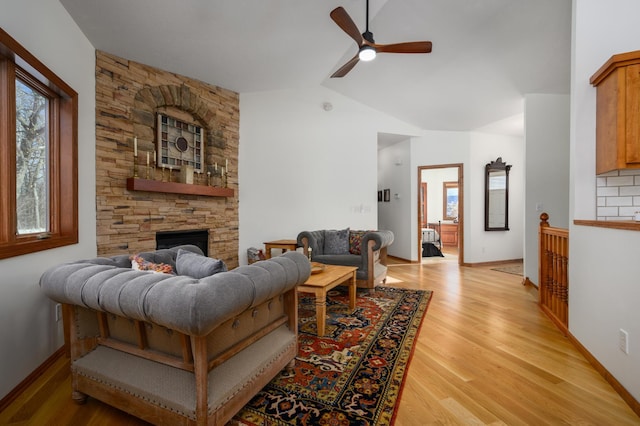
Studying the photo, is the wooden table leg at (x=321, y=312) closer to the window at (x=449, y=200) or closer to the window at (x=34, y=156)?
the window at (x=34, y=156)

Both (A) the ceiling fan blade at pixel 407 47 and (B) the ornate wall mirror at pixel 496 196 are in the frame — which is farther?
(B) the ornate wall mirror at pixel 496 196

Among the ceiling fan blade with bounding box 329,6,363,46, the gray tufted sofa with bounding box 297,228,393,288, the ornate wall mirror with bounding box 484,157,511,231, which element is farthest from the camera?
the ornate wall mirror with bounding box 484,157,511,231

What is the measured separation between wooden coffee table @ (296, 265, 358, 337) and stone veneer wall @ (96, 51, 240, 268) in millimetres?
1884

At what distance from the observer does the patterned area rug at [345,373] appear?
149cm

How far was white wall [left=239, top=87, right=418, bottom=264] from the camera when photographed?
4.54 metres

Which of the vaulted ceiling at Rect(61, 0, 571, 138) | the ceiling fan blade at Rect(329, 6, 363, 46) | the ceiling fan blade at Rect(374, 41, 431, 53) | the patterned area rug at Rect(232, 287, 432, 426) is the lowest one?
the patterned area rug at Rect(232, 287, 432, 426)

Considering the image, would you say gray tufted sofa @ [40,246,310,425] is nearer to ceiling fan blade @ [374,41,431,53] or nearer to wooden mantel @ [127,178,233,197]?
wooden mantel @ [127,178,233,197]

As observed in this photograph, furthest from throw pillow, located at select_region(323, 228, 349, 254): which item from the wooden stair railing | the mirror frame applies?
the mirror frame

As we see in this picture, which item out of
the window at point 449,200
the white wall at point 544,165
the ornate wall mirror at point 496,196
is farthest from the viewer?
the window at point 449,200

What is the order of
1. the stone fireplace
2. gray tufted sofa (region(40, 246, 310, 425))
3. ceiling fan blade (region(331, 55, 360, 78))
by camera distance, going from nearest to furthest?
gray tufted sofa (region(40, 246, 310, 425)) → ceiling fan blade (region(331, 55, 360, 78)) → the stone fireplace

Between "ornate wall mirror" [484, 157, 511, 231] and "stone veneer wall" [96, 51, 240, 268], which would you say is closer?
"stone veneer wall" [96, 51, 240, 268]

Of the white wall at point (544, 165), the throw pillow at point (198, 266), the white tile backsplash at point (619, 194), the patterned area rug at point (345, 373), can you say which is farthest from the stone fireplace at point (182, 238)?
the white wall at point (544, 165)

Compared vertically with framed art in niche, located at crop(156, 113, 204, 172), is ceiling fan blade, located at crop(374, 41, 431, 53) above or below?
above

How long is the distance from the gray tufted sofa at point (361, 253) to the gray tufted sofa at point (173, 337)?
79.7 inches
